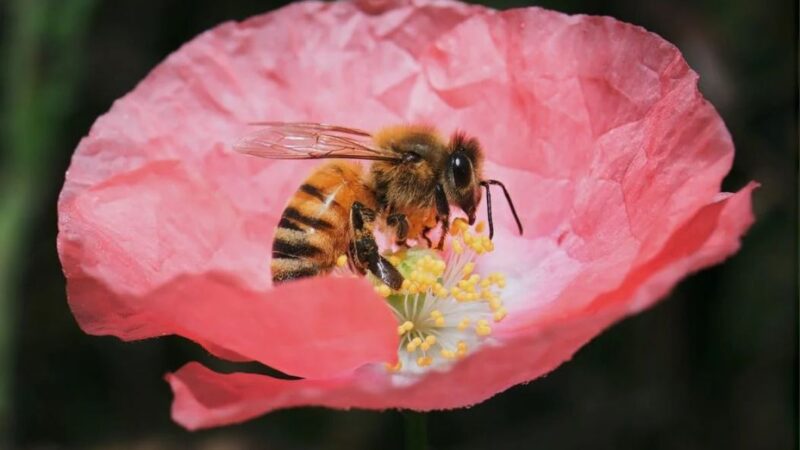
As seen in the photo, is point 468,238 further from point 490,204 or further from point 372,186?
point 372,186

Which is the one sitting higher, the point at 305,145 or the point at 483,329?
the point at 305,145

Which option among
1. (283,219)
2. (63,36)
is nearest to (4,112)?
(63,36)

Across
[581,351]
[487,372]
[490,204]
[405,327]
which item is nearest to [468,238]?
[490,204]

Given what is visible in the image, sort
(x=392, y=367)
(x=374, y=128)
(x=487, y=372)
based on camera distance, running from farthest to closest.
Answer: (x=374, y=128)
(x=392, y=367)
(x=487, y=372)

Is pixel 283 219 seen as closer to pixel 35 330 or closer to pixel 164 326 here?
pixel 164 326

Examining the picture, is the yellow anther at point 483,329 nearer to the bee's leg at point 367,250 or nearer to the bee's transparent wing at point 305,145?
the bee's leg at point 367,250

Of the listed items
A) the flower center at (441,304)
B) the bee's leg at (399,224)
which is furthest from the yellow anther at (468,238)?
the bee's leg at (399,224)

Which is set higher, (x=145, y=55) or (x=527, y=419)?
(x=145, y=55)
